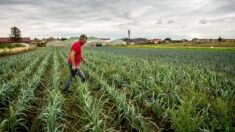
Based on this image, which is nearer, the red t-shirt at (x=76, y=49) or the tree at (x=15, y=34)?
the red t-shirt at (x=76, y=49)

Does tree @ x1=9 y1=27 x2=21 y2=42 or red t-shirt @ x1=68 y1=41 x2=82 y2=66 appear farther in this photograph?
tree @ x1=9 y1=27 x2=21 y2=42

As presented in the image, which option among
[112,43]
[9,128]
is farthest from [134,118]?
[112,43]

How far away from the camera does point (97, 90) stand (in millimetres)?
7797

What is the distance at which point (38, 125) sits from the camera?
4.50 metres

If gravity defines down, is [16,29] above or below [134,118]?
above

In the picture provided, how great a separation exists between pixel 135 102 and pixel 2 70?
859cm

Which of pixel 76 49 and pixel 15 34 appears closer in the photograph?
pixel 76 49

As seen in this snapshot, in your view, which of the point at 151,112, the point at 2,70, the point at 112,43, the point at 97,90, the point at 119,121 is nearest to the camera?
the point at 119,121

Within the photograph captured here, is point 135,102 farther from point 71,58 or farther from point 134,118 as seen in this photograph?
point 71,58

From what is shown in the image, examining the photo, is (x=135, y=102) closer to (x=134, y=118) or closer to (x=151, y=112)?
(x=151, y=112)

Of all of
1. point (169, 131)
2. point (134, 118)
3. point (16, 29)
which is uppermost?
point (16, 29)

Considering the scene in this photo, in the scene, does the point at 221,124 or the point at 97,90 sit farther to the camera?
the point at 97,90

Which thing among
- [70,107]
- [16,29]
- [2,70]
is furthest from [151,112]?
[16,29]

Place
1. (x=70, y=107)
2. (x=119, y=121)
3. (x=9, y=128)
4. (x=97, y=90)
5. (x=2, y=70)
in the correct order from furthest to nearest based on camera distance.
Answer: (x=2, y=70) < (x=97, y=90) < (x=70, y=107) < (x=119, y=121) < (x=9, y=128)
